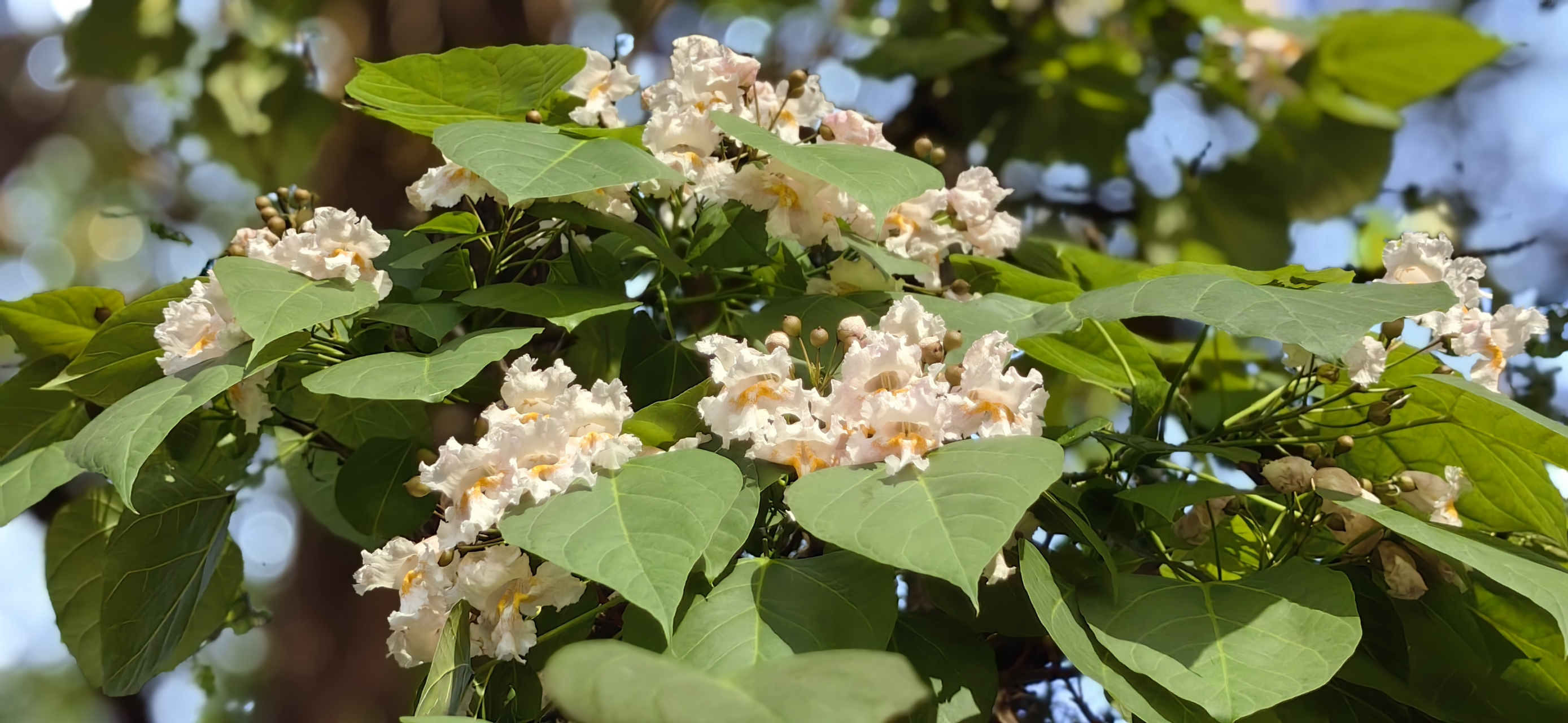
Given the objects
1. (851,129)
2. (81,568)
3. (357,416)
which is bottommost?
(81,568)

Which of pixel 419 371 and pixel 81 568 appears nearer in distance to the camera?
pixel 419 371

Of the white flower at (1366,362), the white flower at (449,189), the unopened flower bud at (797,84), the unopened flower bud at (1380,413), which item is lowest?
the unopened flower bud at (1380,413)

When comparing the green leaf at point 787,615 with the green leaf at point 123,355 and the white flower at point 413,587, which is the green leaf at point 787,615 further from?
the green leaf at point 123,355

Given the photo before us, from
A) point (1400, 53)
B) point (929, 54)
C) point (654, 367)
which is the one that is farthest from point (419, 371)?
point (1400, 53)

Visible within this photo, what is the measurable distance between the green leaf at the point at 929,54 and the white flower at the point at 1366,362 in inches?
31.7

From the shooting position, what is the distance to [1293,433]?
67cm

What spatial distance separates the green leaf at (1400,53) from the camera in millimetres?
1303

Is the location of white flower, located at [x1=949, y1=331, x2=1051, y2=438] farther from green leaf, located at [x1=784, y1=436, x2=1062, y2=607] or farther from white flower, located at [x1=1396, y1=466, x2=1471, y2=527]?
white flower, located at [x1=1396, y1=466, x2=1471, y2=527]

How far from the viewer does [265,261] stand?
60 centimetres

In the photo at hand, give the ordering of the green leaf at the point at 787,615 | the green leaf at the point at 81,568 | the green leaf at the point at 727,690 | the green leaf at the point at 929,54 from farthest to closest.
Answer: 1. the green leaf at the point at 929,54
2. the green leaf at the point at 81,568
3. the green leaf at the point at 787,615
4. the green leaf at the point at 727,690

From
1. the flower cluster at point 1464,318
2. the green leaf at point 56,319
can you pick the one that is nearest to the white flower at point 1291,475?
the flower cluster at point 1464,318

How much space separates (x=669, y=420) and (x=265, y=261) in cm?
26

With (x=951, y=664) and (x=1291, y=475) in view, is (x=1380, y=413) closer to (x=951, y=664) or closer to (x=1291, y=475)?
(x=1291, y=475)

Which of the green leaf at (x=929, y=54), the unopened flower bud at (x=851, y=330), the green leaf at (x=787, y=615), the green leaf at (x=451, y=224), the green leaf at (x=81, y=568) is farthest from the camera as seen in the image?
the green leaf at (x=929, y=54)
